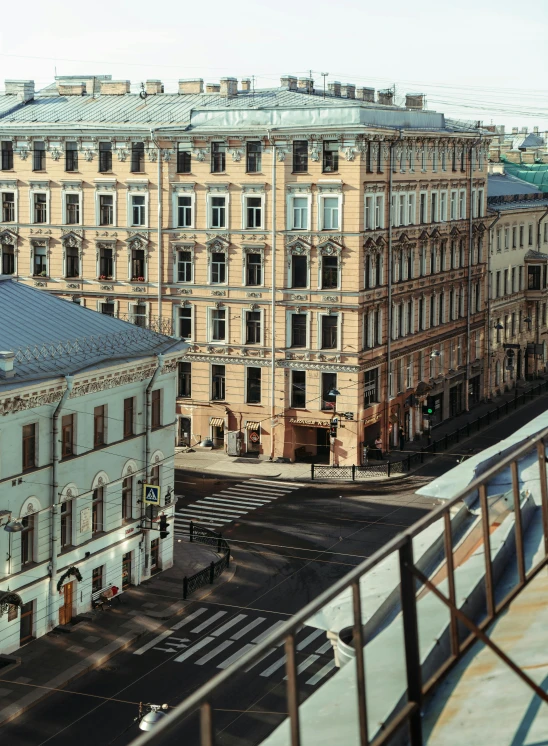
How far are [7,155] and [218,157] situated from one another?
13.0 metres

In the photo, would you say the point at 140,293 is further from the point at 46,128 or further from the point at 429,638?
the point at 429,638

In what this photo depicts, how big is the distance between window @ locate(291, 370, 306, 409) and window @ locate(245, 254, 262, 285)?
540cm

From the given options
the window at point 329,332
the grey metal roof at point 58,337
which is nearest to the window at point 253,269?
the window at point 329,332

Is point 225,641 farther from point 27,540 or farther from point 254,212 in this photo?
point 254,212

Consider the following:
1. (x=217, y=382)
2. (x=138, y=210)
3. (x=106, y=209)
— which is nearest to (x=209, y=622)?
(x=217, y=382)

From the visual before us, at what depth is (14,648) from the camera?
3878 centimetres

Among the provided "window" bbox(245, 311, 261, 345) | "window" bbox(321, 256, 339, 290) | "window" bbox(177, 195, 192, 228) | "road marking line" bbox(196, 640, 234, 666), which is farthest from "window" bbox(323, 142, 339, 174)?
"road marking line" bbox(196, 640, 234, 666)

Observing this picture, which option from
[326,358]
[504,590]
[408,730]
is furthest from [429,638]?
[326,358]

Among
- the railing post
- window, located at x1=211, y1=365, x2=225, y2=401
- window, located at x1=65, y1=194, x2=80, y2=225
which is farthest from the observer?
window, located at x1=65, y1=194, x2=80, y2=225

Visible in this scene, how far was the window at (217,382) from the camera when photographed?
67.6 m

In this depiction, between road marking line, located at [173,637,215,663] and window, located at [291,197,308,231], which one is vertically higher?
window, located at [291,197,308,231]

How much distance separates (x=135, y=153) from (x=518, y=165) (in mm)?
50799

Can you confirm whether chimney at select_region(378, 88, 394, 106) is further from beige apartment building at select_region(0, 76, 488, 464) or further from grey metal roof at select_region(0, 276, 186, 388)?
grey metal roof at select_region(0, 276, 186, 388)

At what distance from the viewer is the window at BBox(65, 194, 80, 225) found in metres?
69.3
